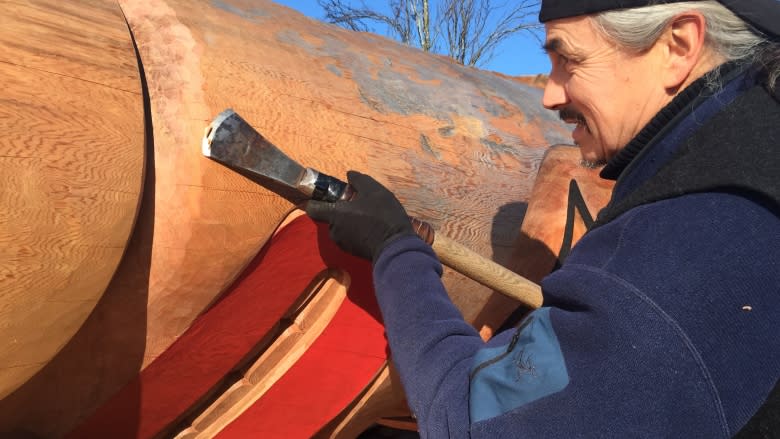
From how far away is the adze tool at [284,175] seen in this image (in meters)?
1.40

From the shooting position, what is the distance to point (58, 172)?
4.00 feet

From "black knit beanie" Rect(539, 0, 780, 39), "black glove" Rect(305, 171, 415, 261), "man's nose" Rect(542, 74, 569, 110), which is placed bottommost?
"black glove" Rect(305, 171, 415, 261)

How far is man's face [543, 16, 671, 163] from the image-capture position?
1.19m

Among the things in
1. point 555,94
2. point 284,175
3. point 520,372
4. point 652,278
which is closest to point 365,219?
point 284,175

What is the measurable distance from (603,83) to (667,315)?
482 mm

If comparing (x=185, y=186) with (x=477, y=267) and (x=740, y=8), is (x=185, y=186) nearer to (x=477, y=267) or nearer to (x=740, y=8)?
(x=477, y=267)

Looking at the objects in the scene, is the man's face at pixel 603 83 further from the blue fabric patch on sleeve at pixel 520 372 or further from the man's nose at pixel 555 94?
the blue fabric patch on sleeve at pixel 520 372

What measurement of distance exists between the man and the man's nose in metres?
0.05

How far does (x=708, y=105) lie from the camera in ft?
3.53

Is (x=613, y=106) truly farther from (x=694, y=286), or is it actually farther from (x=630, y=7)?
(x=694, y=286)

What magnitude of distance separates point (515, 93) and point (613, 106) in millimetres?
1211

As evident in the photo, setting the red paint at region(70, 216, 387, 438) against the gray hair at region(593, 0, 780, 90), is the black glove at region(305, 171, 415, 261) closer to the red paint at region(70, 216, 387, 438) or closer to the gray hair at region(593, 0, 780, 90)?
the red paint at region(70, 216, 387, 438)

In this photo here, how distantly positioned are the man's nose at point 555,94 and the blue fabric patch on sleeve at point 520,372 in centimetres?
46

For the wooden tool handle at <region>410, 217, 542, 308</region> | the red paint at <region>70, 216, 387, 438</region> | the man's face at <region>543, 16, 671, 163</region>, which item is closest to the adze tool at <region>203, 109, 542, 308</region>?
the wooden tool handle at <region>410, 217, 542, 308</region>
